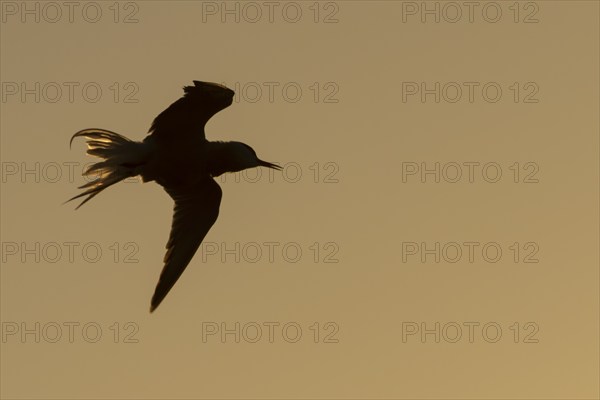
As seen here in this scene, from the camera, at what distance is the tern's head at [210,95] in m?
16.8

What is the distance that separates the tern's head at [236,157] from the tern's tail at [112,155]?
1033mm

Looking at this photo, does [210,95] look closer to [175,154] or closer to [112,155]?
[175,154]

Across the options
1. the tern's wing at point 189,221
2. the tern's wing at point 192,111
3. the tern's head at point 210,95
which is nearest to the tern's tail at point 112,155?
the tern's wing at point 192,111

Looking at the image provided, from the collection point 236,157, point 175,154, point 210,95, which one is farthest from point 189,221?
point 210,95

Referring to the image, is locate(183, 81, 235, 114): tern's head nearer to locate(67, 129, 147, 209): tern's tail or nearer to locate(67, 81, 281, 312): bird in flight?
locate(67, 81, 281, 312): bird in flight

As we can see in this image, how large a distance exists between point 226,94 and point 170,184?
6.28ft

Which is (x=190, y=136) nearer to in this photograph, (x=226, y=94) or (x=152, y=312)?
(x=226, y=94)

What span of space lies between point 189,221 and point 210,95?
8.91ft

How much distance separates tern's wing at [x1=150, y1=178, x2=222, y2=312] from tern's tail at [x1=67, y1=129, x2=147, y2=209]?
1480 millimetres

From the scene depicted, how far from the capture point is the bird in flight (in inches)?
673

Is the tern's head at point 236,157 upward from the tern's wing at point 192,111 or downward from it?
downward

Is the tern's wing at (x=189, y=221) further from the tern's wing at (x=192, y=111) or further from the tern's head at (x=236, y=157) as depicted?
the tern's wing at (x=192, y=111)

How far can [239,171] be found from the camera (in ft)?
60.1

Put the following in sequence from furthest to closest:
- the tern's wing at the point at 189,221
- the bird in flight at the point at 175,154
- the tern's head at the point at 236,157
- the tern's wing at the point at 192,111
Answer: the tern's wing at the point at 189,221, the tern's head at the point at 236,157, the bird in flight at the point at 175,154, the tern's wing at the point at 192,111
